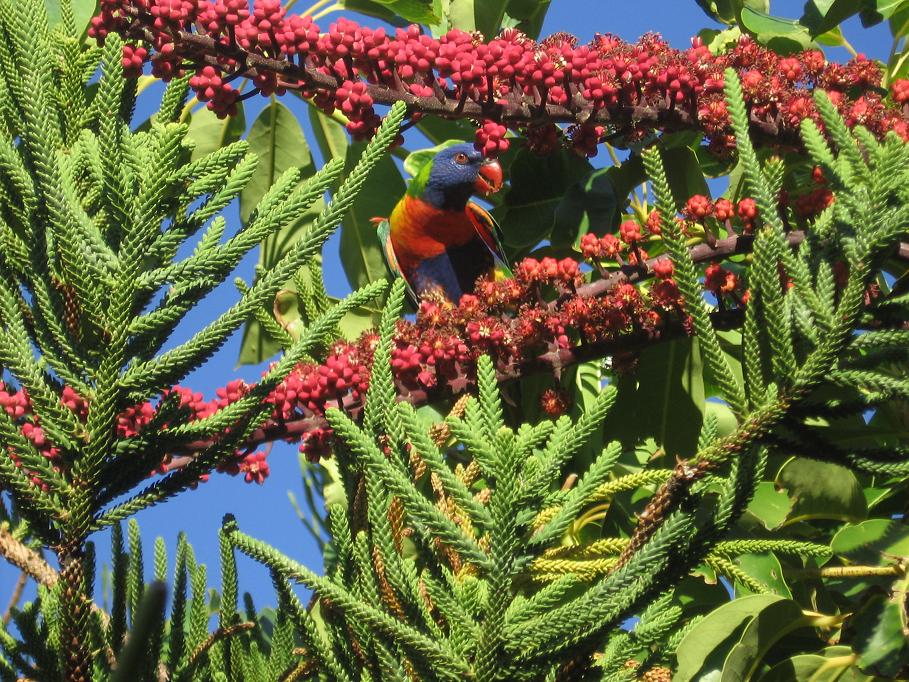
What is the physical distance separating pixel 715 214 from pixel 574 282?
309 millimetres

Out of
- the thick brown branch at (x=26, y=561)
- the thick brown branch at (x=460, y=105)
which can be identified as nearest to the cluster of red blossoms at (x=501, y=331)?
the thick brown branch at (x=460, y=105)

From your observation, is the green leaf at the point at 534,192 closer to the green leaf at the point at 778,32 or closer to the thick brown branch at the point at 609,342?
the green leaf at the point at 778,32

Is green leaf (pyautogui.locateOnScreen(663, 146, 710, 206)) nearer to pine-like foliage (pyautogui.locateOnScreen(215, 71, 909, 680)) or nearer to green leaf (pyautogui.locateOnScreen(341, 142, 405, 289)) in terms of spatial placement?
green leaf (pyautogui.locateOnScreen(341, 142, 405, 289))

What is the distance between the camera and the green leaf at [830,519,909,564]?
73.0 inches

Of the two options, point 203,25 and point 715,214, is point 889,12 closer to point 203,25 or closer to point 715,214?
point 715,214

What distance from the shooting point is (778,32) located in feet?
8.84

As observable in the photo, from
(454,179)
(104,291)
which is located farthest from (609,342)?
(454,179)

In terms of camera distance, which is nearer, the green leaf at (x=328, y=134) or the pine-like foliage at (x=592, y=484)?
the pine-like foliage at (x=592, y=484)

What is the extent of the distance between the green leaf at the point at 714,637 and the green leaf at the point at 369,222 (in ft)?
5.56

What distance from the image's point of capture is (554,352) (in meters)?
1.99

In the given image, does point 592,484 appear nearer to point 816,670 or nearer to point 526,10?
point 816,670

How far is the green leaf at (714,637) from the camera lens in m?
1.70

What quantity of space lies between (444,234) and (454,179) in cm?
32

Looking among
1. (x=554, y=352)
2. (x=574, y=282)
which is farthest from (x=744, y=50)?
(x=554, y=352)
